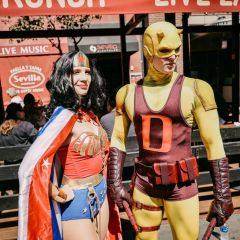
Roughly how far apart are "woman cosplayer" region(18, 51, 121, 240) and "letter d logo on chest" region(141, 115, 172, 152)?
316 millimetres

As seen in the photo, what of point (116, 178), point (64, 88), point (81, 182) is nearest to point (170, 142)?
point (116, 178)

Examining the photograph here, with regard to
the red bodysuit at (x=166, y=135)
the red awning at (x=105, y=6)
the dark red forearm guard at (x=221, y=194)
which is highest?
the red awning at (x=105, y=6)

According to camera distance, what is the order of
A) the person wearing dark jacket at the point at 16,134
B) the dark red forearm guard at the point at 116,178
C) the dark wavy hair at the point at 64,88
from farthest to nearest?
the person wearing dark jacket at the point at 16,134 < the dark red forearm guard at the point at 116,178 < the dark wavy hair at the point at 64,88

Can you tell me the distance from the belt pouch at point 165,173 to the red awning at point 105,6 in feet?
7.64

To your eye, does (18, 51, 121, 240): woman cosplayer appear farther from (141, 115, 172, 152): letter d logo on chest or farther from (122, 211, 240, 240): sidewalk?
(122, 211, 240, 240): sidewalk

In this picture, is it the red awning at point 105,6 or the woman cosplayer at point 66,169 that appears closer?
the woman cosplayer at point 66,169

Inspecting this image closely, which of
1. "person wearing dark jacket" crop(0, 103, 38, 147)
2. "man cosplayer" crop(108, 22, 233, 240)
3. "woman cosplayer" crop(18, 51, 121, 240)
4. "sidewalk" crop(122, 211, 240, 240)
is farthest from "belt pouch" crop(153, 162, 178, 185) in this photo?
"person wearing dark jacket" crop(0, 103, 38, 147)

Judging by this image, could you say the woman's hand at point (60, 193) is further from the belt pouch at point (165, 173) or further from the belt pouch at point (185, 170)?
the belt pouch at point (185, 170)

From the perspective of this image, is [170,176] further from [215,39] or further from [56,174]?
[215,39]

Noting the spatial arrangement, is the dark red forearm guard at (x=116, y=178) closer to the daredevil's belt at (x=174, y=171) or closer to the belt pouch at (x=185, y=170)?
the daredevil's belt at (x=174, y=171)

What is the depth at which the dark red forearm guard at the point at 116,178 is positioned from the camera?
7.59ft

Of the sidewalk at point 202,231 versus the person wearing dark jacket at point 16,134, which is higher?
Result: the person wearing dark jacket at point 16,134

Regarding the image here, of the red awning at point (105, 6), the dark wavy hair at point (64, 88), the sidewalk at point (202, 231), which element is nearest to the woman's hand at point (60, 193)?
the dark wavy hair at point (64, 88)

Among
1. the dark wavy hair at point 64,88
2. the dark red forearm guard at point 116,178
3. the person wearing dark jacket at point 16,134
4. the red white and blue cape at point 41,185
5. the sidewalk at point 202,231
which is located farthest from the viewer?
the person wearing dark jacket at point 16,134
